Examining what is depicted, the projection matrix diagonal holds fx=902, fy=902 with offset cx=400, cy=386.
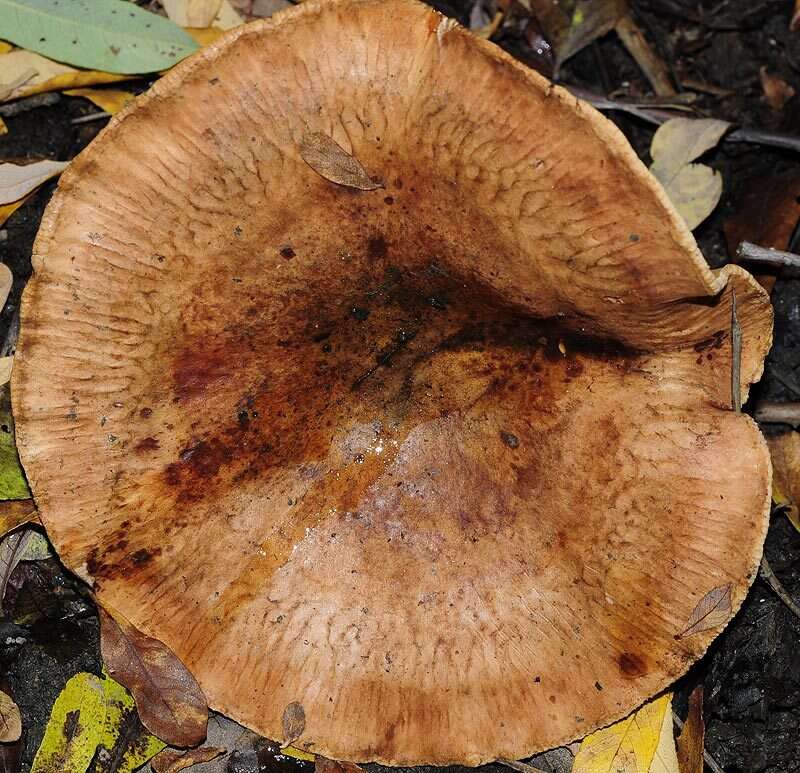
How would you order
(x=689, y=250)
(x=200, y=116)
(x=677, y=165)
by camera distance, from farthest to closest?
(x=677, y=165) → (x=200, y=116) → (x=689, y=250)

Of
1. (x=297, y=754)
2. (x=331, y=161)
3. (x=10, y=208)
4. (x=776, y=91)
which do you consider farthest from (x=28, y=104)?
(x=776, y=91)

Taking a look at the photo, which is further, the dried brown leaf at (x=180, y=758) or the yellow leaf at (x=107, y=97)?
the yellow leaf at (x=107, y=97)

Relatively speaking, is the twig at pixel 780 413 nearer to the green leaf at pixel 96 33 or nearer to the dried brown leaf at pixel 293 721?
the dried brown leaf at pixel 293 721

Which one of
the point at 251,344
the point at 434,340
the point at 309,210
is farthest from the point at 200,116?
the point at 434,340

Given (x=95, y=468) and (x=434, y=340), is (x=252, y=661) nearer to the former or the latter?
(x=95, y=468)

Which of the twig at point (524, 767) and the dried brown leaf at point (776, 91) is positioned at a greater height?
the dried brown leaf at point (776, 91)

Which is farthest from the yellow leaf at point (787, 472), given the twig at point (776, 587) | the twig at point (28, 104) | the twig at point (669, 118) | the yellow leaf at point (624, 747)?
the twig at point (28, 104)
